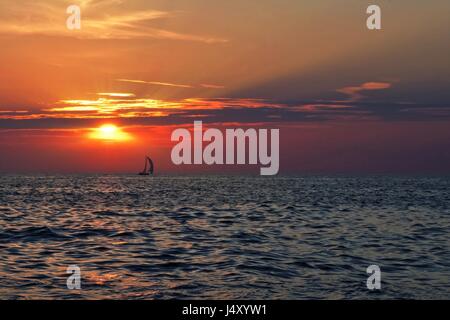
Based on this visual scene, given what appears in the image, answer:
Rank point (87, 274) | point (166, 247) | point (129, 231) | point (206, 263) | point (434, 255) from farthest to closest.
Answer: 1. point (129, 231)
2. point (166, 247)
3. point (434, 255)
4. point (206, 263)
5. point (87, 274)

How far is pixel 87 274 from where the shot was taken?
22344 millimetres

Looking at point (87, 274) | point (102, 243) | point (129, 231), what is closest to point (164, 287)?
point (87, 274)

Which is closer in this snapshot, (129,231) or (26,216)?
(129,231)

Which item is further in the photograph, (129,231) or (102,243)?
(129,231)
